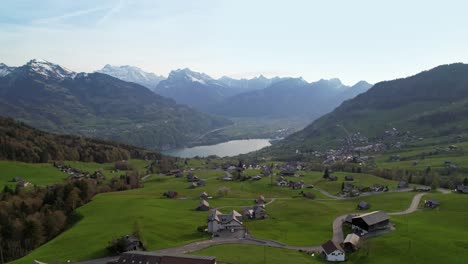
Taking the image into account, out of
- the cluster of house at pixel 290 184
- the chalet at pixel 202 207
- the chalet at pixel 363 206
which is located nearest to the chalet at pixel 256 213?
the chalet at pixel 202 207

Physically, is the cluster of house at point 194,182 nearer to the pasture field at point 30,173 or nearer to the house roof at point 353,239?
the pasture field at point 30,173

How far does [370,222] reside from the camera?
293 ft

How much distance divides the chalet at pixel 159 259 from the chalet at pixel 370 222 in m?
40.0

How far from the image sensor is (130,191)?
15500 cm

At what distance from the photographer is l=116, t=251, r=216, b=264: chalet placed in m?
65.1

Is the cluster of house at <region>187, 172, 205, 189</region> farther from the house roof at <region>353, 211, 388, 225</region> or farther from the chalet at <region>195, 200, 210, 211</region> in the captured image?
the house roof at <region>353, 211, 388, 225</region>

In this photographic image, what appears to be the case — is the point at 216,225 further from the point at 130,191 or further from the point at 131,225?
the point at 130,191

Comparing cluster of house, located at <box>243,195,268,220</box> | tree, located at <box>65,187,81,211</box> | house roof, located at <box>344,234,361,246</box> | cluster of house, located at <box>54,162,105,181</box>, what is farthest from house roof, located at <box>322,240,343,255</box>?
cluster of house, located at <box>54,162,105,181</box>

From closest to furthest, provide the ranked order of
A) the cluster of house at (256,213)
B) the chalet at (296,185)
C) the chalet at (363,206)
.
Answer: the cluster of house at (256,213) < the chalet at (363,206) < the chalet at (296,185)

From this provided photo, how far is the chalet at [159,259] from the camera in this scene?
65.1 meters

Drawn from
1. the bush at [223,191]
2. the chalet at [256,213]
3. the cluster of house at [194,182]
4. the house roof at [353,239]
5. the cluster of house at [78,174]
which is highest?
the cluster of house at [78,174]

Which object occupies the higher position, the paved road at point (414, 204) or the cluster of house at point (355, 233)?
the cluster of house at point (355, 233)

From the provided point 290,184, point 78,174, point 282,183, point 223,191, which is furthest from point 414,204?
point 78,174

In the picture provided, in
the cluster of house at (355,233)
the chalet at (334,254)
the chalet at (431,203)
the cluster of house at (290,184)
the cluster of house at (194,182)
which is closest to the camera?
the chalet at (334,254)
